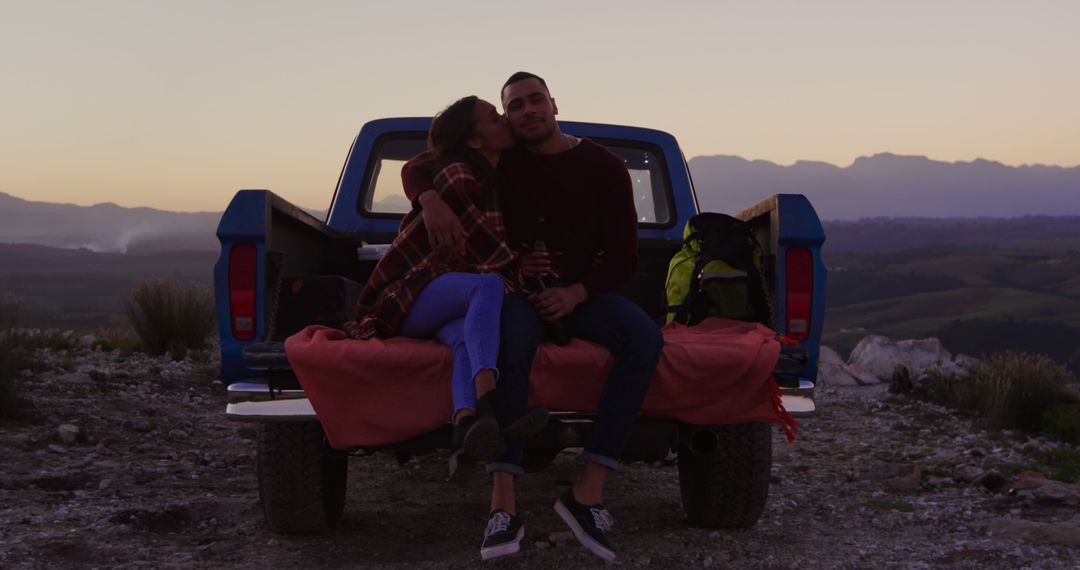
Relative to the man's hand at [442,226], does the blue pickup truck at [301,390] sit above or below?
below

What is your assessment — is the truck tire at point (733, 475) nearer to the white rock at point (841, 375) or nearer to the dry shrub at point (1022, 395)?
the dry shrub at point (1022, 395)

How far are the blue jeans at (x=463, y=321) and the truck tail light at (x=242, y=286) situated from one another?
22.8 inches

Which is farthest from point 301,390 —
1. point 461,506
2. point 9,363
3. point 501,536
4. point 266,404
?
point 9,363

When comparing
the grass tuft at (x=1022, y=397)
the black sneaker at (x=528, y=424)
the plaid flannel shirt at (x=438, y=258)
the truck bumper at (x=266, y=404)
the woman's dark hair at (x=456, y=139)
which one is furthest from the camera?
the grass tuft at (x=1022, y=397)

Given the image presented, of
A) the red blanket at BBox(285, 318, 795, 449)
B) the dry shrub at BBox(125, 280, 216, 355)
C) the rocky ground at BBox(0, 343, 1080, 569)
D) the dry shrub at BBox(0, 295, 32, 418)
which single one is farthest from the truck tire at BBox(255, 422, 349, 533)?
the dry shrub at BBox(125, 280, 216, 355)

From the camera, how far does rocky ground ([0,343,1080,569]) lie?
4000mm

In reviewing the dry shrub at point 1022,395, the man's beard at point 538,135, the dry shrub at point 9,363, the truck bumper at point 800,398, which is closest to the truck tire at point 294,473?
the man's beard at point 538,135

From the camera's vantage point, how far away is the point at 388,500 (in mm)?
5305

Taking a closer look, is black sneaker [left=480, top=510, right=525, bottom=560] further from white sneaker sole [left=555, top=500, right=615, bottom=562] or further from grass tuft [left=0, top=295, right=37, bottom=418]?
grass tuft [left=0, top=295, right=37, bottom=418]

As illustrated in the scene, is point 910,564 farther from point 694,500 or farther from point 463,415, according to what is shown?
point 463,415

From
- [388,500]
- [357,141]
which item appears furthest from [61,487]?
[357,141]

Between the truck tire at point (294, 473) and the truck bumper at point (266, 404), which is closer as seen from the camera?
the truck bumper at point (266, 404)

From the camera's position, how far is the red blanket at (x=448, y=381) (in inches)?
140

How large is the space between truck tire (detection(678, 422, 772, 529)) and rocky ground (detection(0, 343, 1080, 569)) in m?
0.09
